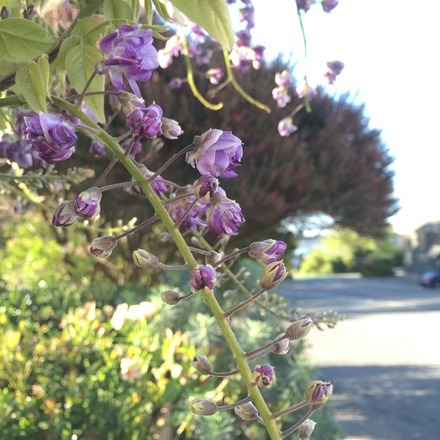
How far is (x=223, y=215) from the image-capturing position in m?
0.59

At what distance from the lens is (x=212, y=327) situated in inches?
134

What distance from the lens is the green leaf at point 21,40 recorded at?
689 mm

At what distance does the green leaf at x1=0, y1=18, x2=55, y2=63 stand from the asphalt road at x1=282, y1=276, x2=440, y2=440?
3801mm

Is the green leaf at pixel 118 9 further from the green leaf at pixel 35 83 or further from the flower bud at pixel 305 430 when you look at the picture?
the flower bud at pixel 305 430

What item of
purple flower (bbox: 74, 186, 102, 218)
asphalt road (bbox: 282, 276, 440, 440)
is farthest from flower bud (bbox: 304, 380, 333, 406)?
asphalt road (bbox: 282, 276, 440, 440)

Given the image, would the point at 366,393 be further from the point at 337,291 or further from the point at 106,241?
the point at 337,291

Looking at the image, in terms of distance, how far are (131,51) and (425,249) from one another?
42270 mm

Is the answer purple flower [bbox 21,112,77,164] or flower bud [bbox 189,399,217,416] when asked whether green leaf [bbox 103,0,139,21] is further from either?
flower bud [bbox 189,399,217,416]

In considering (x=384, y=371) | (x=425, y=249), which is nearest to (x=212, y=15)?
(x=384, y=371)

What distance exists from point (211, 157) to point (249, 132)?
17.0 ft

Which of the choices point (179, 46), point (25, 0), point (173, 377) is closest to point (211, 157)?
point (25, 0)

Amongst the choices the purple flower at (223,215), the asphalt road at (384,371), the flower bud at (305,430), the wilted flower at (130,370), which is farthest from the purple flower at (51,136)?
→ the asphalt road at (384,371)

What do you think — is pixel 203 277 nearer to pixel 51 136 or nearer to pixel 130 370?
pixel 51 136

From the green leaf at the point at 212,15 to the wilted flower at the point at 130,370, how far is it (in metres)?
2.28
